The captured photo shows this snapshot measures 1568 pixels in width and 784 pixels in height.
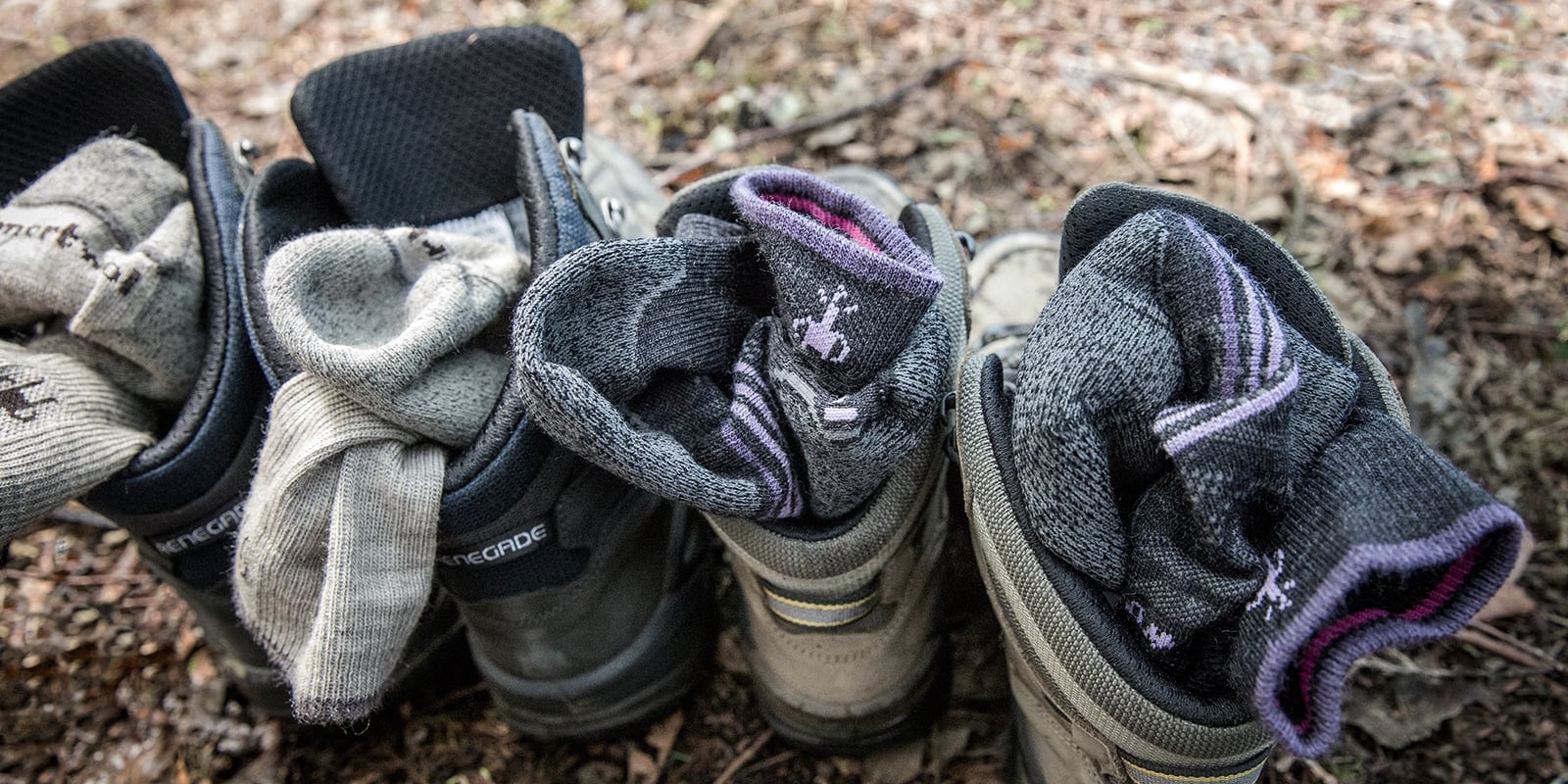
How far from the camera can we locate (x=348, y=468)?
1157 mm

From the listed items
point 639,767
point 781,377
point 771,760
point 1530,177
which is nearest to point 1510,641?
point 1530,177

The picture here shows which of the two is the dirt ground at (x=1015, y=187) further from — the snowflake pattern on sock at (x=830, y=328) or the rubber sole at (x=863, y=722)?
the snowflake pattern on sock at (x=830, y=328)

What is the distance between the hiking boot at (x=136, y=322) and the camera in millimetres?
1229

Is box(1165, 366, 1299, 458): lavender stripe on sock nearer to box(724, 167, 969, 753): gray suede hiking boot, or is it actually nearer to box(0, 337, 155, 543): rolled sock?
box(724, 167, 969, 753): gray suede hiking boot

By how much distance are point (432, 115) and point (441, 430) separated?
54cm

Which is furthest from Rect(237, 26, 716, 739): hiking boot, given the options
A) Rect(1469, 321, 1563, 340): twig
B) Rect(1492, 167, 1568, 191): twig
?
Rect(1492, 167, 1568, 191): twig

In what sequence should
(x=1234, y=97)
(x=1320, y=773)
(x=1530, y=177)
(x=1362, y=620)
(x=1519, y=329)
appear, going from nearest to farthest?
(x=1362, y=620)
(x=1320, y=773)
(x=1519, y=329)
(x=1530, y=177)
(x=1234, y=97)

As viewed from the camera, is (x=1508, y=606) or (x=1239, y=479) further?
(x=1508, y=606)

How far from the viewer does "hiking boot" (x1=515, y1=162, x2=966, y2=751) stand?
3.46 ft

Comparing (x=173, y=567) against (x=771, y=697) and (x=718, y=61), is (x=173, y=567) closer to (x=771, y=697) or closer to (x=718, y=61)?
(x=771, y=697)

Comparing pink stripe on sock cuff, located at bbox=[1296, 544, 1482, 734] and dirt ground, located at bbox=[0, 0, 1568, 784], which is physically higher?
pink stripe on sock cuff, located at bbox=[1296, 544, 1482, 734]

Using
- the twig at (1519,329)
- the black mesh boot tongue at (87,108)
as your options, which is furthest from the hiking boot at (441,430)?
the twig at (1519,329)

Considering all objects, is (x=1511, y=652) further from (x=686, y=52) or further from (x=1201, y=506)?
(x=686, y=52)

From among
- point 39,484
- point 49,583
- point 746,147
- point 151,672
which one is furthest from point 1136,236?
point 49,583
